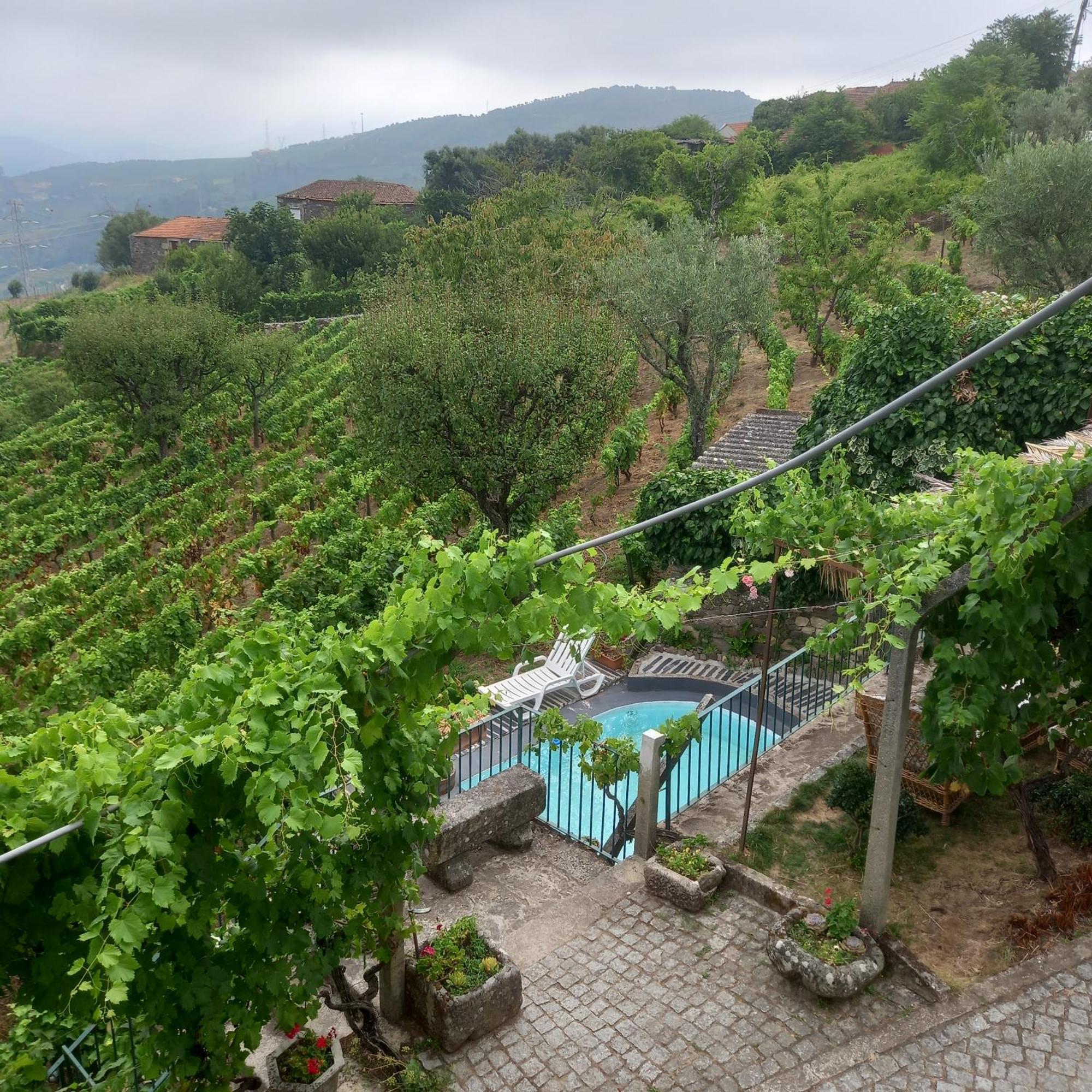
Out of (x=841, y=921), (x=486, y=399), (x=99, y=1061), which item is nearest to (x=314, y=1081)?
(x=99, y=1061)

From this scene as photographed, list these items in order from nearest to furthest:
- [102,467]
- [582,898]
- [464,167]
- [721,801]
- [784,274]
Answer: [582,898], [721,801], [784,274], [102,467], [464,167]

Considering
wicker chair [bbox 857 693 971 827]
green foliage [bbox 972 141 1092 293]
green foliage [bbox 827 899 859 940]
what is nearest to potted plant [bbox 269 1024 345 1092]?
green foliage [bbox 827 899 859 940]

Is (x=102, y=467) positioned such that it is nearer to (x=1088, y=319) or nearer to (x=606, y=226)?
(x=606, y=226)

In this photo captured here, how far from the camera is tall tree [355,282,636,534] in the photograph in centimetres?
1509

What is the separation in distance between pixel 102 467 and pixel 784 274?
917 inches

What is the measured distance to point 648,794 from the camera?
7.05 m

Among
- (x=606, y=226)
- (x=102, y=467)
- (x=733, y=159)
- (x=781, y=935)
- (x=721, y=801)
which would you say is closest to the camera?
(x=781, y=935)

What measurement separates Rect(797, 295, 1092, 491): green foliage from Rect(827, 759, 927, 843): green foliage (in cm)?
590

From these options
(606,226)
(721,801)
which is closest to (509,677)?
(721,801)

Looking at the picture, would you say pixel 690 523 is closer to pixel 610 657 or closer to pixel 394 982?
pixel 610 657

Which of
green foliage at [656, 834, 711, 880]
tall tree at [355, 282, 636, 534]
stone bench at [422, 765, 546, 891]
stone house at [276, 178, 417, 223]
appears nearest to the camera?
green foliage at [656, 834, 711, 880]

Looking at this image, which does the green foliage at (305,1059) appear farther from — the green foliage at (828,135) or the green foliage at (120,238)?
the green foliage at (120,238)

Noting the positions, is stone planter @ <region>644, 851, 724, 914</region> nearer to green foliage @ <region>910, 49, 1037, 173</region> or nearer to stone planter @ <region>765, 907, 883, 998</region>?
stone planter @ <region>765, 907, 883, 998</region>

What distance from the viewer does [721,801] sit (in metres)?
7.89
